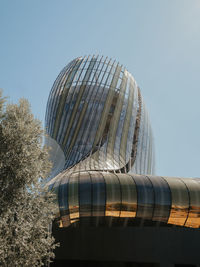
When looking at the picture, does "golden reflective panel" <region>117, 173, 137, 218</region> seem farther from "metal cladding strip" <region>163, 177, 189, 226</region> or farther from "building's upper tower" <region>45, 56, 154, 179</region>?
"building's upper tower" <region>45, 56, 154, 179</region>

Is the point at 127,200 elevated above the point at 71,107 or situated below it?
below

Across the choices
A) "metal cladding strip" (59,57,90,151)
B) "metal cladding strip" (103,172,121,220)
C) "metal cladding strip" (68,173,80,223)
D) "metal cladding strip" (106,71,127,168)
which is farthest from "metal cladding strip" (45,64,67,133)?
"metal cladding strip" (103,172,121,220)

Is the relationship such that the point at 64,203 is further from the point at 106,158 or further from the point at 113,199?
the point at 106,158

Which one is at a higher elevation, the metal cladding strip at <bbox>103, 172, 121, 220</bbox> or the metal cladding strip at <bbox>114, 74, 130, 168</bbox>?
the metal cladding strip at <bbox>114, 74, 130, 168</bbox>

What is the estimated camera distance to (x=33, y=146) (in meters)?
13.0

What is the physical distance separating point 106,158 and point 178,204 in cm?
1135

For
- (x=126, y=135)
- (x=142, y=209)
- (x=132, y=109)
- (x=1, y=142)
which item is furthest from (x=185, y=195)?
(x=132, y=109)

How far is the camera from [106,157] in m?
28.8

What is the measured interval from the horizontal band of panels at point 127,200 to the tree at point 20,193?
526cm

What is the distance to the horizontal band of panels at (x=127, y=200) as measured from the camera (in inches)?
714

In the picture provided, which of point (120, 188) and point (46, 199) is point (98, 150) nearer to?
point (120, 188)

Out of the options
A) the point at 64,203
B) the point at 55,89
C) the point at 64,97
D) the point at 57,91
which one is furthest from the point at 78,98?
the point at 64,203

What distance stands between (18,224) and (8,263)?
141 centimetres

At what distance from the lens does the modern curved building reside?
59.9ft
